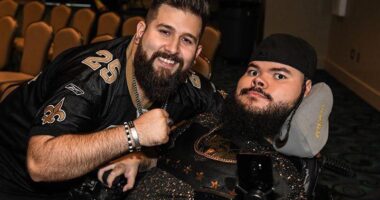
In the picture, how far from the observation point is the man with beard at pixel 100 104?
1.37 metres

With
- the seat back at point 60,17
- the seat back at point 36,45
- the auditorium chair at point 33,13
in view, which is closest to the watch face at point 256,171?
the seat back at point 36,45

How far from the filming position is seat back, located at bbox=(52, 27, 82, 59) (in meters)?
3.75

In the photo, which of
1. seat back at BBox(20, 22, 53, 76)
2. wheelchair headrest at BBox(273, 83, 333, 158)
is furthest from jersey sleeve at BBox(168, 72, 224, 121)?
seat back at BBox(20, 22, 53, 76)

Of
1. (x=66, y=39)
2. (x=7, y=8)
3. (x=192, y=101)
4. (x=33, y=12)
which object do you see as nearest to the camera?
(x=192, y=101)

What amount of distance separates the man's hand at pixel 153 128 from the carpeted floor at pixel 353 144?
1834mm

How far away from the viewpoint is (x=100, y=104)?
155 cm

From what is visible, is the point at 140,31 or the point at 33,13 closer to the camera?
the point at 140,31

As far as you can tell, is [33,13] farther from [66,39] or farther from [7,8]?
[66,39]

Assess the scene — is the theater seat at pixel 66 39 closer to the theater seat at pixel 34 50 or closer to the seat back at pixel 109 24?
the theater seat at pixel 34 50

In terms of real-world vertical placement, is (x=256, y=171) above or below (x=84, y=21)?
above

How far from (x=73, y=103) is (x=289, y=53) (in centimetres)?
74

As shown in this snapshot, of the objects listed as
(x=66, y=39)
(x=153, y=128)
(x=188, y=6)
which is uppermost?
(x=188, y=6)

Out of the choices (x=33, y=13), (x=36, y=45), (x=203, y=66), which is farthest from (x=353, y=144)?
(x=33, y=13)

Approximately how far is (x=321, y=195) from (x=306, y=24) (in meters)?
5.59
